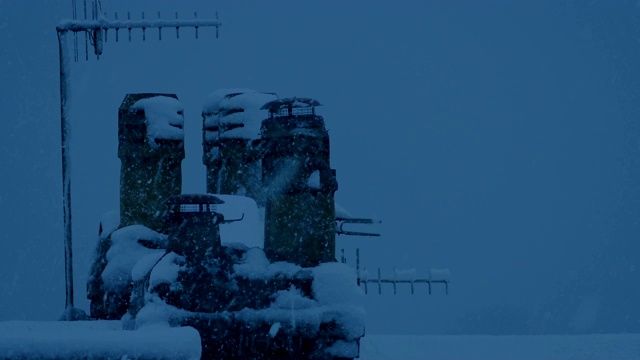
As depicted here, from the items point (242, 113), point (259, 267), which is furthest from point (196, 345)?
point (242, 113)

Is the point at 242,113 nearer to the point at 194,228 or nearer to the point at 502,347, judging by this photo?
the point at 194,228

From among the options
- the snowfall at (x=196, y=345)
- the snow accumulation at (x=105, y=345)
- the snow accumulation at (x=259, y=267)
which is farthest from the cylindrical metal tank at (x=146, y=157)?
the snow accumulation at (x=105, y=345)

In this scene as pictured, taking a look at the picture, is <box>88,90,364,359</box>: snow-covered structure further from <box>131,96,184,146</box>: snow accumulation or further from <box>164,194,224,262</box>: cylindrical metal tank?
<box>131,96,184,146</box>: snow accumulation

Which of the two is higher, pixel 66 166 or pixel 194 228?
pixel 66 166

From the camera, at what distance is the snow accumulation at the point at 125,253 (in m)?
8.33

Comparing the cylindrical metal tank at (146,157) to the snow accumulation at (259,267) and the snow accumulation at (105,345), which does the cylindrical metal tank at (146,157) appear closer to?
the snow accumulation at (259,267)

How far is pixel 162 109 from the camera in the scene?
30.8 feet

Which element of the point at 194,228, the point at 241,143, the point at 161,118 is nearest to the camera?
the point at 194,228

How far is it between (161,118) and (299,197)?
3535 millimetres

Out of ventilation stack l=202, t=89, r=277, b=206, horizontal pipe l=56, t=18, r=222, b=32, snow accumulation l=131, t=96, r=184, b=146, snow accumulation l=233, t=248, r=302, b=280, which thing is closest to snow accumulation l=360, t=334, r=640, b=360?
snow accumulation l=233, t=248, r=302, b=280

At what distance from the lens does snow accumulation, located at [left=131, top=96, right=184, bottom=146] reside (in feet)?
30.3

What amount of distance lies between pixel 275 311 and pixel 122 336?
2.96m

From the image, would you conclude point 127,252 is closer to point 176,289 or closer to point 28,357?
point 176,289

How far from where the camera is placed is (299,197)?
6785 mm
